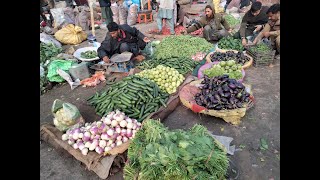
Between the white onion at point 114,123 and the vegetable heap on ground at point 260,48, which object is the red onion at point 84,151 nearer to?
the white onion at point 114,123

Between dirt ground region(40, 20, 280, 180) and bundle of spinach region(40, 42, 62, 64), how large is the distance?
1.66 metres

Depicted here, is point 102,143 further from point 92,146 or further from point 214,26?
point 214,26

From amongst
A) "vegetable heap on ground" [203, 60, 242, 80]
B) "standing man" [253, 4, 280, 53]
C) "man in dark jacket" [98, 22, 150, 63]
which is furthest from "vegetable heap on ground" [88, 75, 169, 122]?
"standing man" [253, 4, 280, 53]

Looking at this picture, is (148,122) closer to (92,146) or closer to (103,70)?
(92,146)

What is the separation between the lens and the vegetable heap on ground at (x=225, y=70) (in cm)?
492

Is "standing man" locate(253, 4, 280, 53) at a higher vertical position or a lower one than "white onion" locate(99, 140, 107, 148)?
higher

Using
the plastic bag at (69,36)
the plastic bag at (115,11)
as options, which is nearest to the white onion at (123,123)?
the plastic bag at (69,36)

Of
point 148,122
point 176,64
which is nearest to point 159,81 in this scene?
point 176,64

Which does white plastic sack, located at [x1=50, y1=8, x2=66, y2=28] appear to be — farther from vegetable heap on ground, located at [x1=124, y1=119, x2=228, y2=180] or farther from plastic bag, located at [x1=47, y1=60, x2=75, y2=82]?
vegetable heap on ground, located at [x1=124, y1=119, x2=228, y2=180]

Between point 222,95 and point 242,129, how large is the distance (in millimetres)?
631

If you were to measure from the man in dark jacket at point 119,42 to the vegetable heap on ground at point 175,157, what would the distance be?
3.73 m

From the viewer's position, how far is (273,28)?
21.9 feet

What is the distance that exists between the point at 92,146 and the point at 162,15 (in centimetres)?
684

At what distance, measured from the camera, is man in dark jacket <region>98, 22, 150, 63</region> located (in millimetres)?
6176
